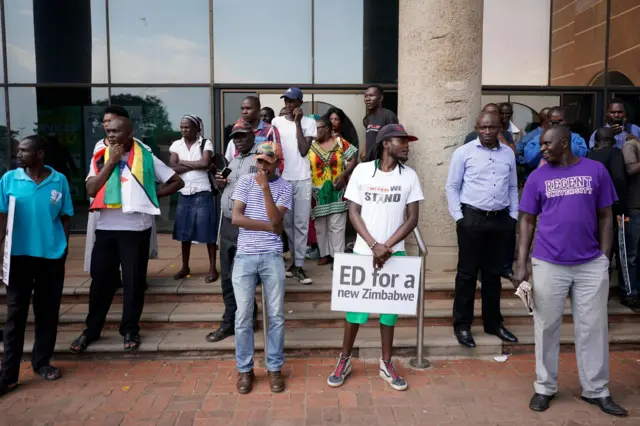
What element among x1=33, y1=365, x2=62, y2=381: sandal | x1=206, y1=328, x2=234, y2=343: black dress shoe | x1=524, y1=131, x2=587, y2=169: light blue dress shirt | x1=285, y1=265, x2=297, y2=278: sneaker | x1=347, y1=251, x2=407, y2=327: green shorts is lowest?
x1=33, y1=365, x2=62, y2=381: sandal

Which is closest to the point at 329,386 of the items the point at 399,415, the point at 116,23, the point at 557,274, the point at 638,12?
the point at 399,415

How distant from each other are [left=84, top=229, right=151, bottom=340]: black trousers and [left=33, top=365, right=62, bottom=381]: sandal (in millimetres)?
466

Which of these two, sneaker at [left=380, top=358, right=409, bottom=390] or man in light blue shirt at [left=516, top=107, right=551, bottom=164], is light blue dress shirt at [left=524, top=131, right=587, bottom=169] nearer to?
man in light blue shirt at [left=516, top=107, right=551, bottom=164]

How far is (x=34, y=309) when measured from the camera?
466 cm

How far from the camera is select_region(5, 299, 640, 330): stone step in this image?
5.56m

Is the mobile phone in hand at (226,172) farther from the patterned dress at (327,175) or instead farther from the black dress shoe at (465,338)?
the black dress shoe at (465,338)

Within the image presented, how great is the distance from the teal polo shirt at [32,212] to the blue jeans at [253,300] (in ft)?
5.38

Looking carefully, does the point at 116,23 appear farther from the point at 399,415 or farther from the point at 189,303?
the point at 399,415

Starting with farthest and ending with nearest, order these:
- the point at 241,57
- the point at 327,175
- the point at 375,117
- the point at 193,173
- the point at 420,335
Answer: the point at 241,57 < the point at 327,175 < the point at 375,117 < the point at 193,173 < the point at 420,335

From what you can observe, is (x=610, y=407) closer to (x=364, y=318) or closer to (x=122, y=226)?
(x=364, y=318)

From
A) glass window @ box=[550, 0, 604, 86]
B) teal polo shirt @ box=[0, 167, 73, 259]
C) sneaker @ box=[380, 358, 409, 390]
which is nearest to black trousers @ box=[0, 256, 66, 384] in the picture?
teal polo shirt @ box=[0, 167, 73, 259]

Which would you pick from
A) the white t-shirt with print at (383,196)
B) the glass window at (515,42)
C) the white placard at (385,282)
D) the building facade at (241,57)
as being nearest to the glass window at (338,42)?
the building facade at (241,57)

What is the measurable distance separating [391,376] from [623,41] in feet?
25.9

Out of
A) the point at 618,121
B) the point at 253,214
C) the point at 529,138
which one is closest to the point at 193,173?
the point at 253,214
